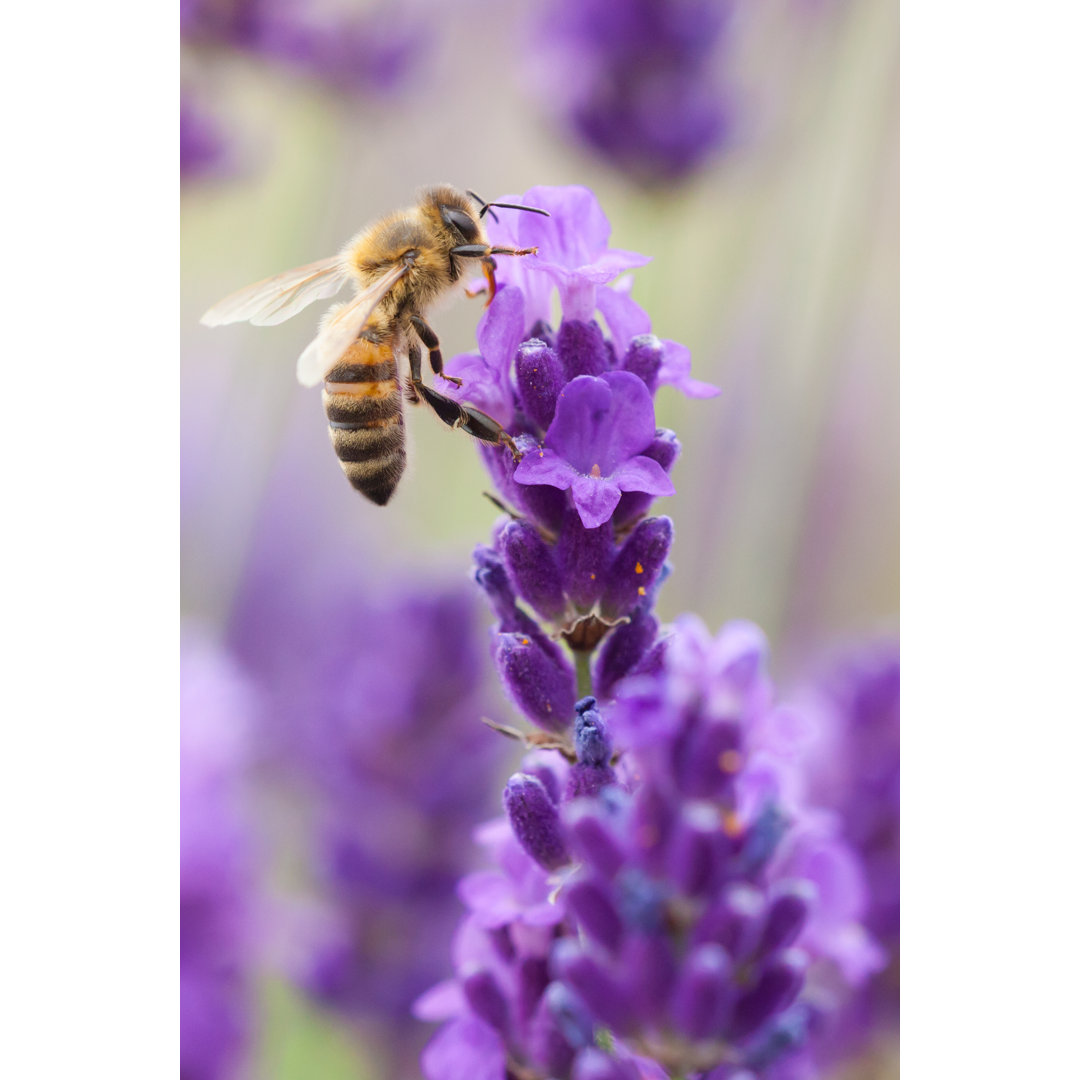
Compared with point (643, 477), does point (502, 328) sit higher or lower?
higher

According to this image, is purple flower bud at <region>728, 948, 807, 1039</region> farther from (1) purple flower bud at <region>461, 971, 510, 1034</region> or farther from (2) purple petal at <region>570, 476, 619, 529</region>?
(2) purple petal at <region>570, 476, 619, 529</region>

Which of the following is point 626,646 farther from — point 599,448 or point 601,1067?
point 601,1067

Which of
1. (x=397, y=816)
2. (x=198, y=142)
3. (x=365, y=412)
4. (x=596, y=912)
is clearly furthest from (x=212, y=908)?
(x=198, y=142)

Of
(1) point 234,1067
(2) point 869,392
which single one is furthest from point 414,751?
(2) point 869,392

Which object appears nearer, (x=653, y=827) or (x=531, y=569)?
(x=653, y=827)

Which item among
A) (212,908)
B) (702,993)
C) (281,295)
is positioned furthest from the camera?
(212,908)
